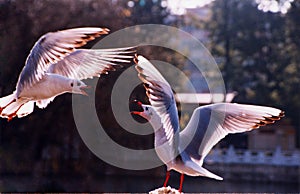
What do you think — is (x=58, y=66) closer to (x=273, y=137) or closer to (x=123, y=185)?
(x=123, y=185)

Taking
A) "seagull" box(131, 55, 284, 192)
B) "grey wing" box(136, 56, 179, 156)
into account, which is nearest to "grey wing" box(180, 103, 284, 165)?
"seagull" box(131, 55, 284, 192)

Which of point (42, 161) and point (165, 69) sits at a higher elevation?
point (165, 69)

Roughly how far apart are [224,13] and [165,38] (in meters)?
4.63

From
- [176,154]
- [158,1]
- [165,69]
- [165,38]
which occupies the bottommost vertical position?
[176,154]

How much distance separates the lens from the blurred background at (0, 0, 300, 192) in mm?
13070

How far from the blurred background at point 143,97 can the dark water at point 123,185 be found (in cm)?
3

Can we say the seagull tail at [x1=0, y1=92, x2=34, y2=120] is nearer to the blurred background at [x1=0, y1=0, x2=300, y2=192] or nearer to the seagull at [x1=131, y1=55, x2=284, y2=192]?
the seagull at [x1=131, y1=55, x2=284, y2=192]

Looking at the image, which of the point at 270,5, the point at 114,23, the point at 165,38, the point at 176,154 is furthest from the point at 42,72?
the point at 270,5

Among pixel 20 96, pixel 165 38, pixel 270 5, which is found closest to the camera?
pixel 20 96

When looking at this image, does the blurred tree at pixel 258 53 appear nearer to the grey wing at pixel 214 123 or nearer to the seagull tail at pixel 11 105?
the grey wing at pixel 214 123

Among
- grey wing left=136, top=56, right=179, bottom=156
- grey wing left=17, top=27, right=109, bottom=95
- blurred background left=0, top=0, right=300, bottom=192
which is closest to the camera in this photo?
grey wing left=17, top=27, right=109, bottom=95

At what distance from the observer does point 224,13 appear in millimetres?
21156

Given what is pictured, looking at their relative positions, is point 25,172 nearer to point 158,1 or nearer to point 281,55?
point 158,1

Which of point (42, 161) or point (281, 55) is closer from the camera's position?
point (42, 161)
